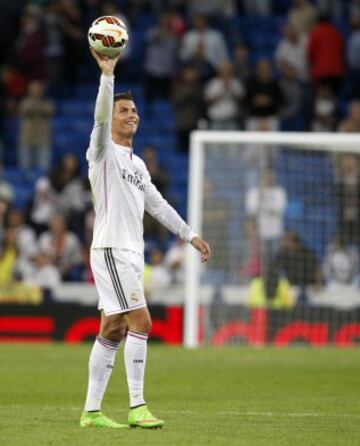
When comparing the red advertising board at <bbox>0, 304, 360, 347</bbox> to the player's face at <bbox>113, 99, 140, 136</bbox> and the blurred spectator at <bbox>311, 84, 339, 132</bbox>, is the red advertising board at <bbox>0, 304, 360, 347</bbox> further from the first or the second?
the player's face at <bbox>113, 99, 140, 136</bbox>

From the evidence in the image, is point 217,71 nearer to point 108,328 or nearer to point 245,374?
point 245,374

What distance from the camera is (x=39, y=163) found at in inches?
1086

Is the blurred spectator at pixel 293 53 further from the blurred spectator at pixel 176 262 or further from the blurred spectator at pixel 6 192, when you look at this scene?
the blurred spectator at pixel 6 192

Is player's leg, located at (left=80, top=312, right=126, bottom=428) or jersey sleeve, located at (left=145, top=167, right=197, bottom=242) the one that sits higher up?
jersey sleeve, located at (left=145, top=167, right=197, bottom=242)

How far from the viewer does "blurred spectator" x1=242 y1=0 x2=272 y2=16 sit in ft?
96.5

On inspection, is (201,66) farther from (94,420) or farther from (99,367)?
(94,420)

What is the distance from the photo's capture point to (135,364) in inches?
397

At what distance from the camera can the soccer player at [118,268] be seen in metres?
10.1

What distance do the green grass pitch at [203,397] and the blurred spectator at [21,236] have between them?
12.4 feet

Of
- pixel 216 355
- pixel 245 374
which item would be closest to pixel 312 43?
pixel 216 355

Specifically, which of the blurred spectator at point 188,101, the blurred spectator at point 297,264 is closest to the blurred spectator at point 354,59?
the blurred spectator at point 188,101

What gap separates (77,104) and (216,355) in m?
11.3

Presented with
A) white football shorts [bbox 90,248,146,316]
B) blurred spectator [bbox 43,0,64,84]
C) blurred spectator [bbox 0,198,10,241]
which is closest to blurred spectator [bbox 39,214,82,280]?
blurred spectator [bbox 0,198,10,241]

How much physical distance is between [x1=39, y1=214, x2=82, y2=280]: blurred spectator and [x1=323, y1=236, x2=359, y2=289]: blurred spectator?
4486mm
